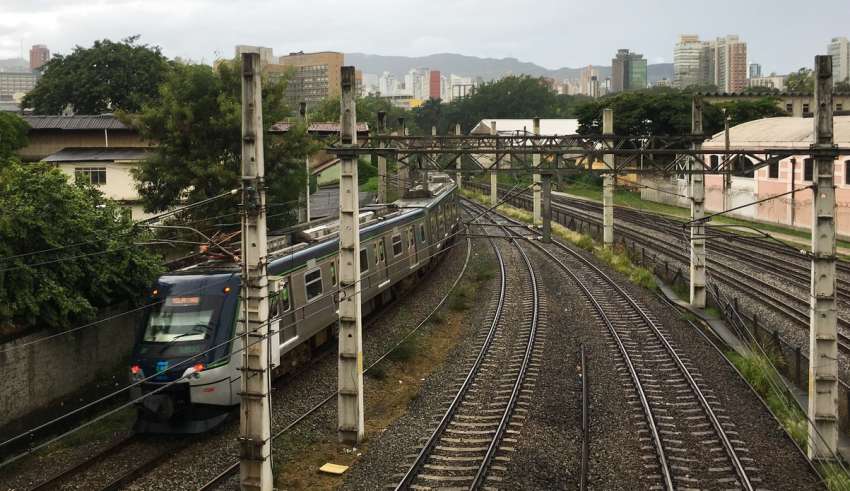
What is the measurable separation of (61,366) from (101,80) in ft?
148

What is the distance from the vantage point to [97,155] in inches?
1288

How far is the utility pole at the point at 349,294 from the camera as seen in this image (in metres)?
13.4

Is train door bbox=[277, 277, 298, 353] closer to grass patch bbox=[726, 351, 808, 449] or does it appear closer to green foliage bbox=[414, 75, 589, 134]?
grass patch bbox=[726, 351, 808, 449]

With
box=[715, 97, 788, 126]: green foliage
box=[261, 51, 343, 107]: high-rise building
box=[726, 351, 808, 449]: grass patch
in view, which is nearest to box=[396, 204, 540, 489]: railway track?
box=[726, 351, 808, 449]: grass patch

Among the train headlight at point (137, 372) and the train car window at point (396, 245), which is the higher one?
the train car window at point (396, 245)

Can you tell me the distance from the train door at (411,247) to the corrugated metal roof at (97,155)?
12.6 m

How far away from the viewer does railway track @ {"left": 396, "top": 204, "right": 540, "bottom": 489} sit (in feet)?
38.4

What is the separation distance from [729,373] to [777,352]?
1490 millimetres

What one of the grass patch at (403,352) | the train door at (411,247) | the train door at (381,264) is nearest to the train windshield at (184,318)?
the grass patch at (403,352)

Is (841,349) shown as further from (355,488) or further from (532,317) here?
(355,488)

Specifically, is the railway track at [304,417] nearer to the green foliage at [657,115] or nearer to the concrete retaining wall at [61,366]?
the concrete retaining wall at [61,366]

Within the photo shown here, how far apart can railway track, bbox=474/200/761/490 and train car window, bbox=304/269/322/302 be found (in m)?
6.63

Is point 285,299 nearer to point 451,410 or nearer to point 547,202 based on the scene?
point 451,410

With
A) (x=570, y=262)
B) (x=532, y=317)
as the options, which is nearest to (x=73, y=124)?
(x=570, y=262)
